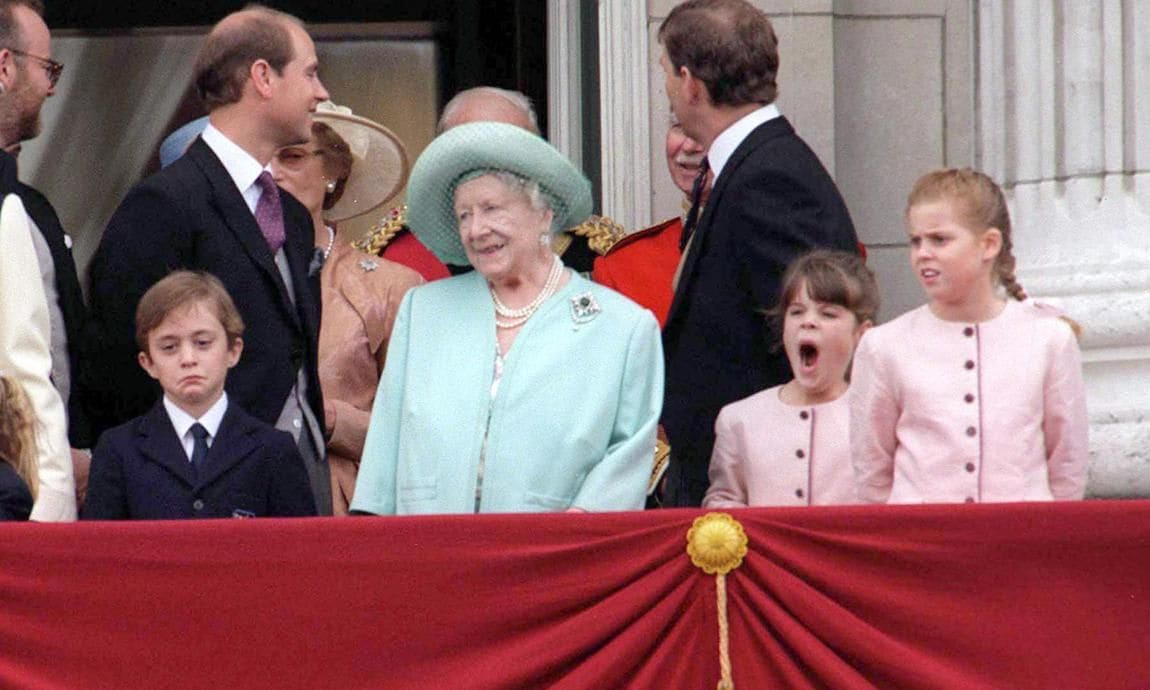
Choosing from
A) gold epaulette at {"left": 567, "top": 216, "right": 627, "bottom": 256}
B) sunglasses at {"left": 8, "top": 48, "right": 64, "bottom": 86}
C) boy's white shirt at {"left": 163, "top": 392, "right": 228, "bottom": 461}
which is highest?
sunglasses at {"left": 8, "top": 48, "right": 64, "bottom": 86}

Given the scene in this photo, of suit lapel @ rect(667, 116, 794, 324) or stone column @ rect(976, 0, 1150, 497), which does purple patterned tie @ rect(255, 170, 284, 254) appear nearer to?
suit lapel @ rect(667, 116, 794, 324)

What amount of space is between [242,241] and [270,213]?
204 millimetres

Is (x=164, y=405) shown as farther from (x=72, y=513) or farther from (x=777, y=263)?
(x=777, y=263)

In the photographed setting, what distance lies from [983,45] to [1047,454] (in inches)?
102

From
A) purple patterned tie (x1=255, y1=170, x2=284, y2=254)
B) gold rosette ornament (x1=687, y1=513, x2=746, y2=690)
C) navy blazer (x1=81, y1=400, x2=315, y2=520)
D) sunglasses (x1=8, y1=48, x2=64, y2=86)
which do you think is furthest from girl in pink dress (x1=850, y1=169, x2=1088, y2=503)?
sunglasses (x1=8, y1=48, x2=64, y2=86)

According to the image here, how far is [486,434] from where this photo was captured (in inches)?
245

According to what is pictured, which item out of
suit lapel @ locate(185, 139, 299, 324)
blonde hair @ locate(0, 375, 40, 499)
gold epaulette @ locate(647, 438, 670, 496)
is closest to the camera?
blonde hair @ locate(0, 375, 40, 499)

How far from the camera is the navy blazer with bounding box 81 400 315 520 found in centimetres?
616

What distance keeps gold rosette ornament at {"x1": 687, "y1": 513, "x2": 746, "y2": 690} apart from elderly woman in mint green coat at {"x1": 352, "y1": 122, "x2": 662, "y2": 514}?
1.58ft

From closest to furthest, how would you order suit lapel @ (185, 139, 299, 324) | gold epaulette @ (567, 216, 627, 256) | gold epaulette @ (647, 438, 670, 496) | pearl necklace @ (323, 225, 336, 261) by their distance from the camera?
suit lapel @ (185, 139, 299, 324)
gold epaulette @ (647, 438, 670, 496)
pearl necklace @ (323, 225, 336, 261)
gold epaulette @ (567, 216, 627, 256)

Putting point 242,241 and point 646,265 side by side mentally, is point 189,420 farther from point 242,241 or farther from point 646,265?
point 646,265

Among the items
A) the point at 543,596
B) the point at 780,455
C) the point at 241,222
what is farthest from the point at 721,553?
the point at 241,222

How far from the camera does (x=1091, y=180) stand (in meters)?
7.78

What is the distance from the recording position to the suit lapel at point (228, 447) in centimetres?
619
